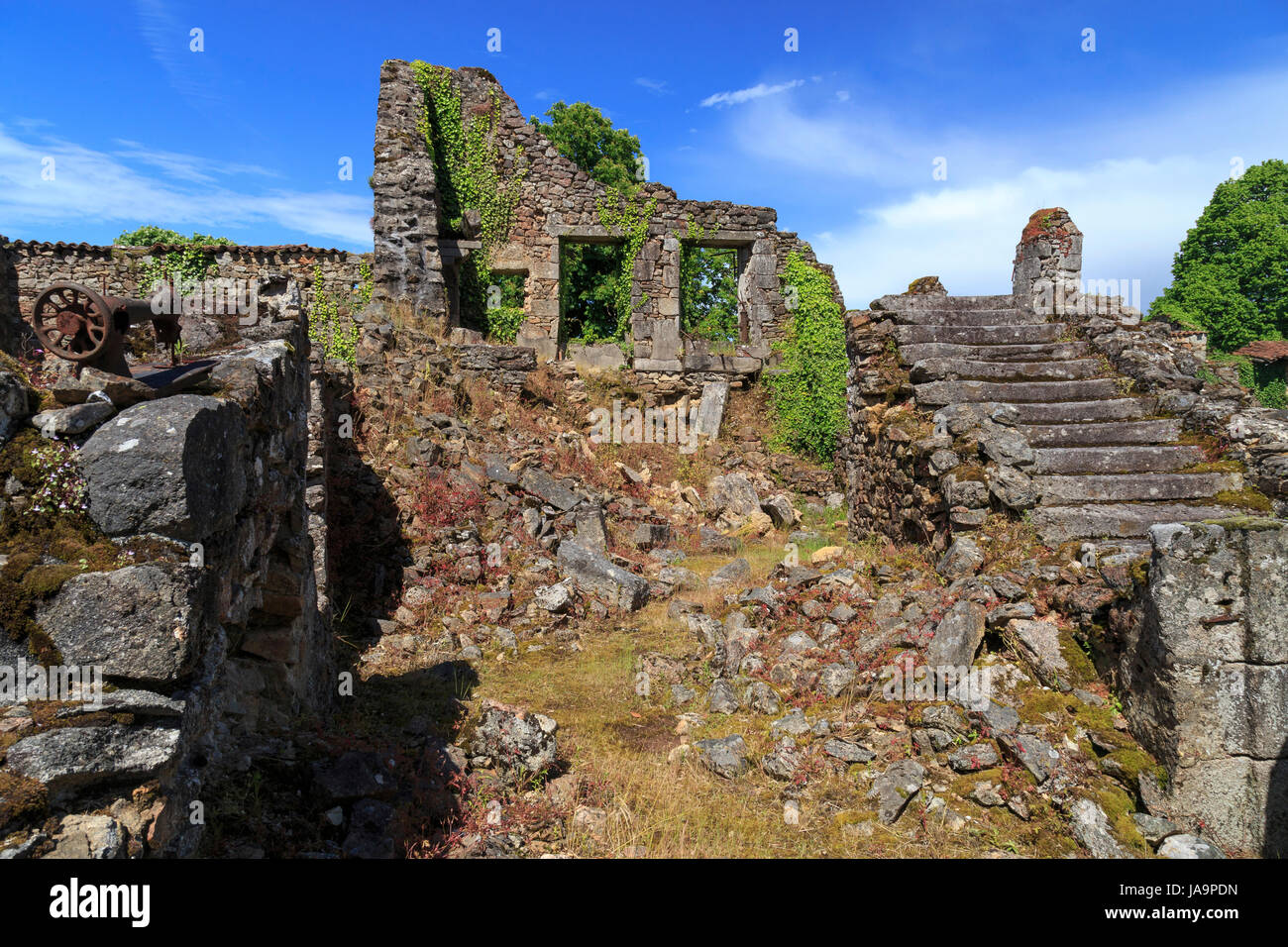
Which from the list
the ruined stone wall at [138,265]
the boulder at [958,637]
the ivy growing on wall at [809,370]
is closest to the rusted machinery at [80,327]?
the boulder at [958,637]

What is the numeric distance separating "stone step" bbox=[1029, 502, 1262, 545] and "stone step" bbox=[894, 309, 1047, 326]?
3.78 meters

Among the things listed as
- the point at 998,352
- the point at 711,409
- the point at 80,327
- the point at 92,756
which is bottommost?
the point at 92,756

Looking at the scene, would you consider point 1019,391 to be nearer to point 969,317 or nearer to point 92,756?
point 969,317

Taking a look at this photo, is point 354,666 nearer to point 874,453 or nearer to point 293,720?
point 293,720

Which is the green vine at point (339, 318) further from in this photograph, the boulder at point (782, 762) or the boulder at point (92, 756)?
the boulder at point (92, 756)

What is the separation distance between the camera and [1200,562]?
4.15 meters

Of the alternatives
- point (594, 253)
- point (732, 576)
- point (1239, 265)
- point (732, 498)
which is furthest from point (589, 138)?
point (1239, 265)

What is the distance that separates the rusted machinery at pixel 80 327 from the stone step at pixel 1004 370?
7.87 meters

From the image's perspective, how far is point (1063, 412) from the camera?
7.72 metres

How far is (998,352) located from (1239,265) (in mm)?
28024

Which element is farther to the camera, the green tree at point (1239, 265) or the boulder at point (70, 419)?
the green tree at point (1239, 265)

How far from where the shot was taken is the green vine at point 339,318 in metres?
14.0
